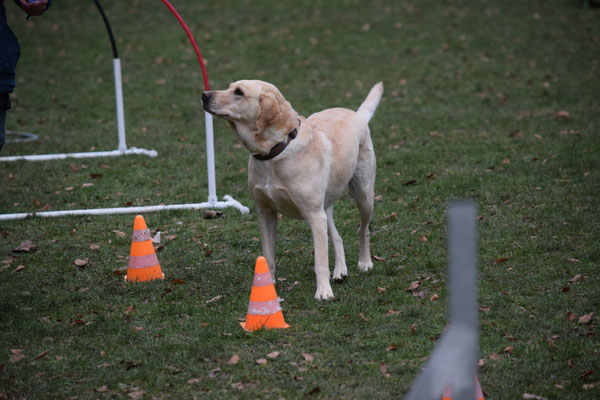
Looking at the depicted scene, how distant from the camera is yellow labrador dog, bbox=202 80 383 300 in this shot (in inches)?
211

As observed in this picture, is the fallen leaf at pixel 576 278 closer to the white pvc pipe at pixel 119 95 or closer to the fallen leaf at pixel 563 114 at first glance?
the white pvc pipe at pixel 119 95

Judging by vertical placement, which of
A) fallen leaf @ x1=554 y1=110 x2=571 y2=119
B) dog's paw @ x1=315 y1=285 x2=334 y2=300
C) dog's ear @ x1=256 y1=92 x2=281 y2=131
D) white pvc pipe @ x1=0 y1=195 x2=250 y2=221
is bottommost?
fallen leaf @ x1=554 y1=110 x2=571 y2=119

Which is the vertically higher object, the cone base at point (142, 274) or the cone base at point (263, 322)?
the cone base at point (263, 322)

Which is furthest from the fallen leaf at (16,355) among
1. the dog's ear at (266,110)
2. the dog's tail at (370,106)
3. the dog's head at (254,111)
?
the dog's tail at (370,106)

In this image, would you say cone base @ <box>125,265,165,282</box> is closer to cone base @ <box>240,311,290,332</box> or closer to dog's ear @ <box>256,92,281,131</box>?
cone base @ <box>240,311,290,332</box>

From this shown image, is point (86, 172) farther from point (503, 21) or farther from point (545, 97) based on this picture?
point (503, 21)

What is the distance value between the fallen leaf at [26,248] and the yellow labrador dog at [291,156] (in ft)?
8.52

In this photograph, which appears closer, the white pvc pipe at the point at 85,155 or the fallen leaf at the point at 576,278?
the fallen leaf at the point at 576,278

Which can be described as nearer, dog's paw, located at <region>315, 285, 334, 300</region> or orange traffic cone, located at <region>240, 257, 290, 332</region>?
orange traffic cone, located at <region>240, 257, 290, 332</region>

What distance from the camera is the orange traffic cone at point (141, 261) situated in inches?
236

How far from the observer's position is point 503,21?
1941 centimetres

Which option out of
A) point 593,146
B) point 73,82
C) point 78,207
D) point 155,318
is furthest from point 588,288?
point 73,82

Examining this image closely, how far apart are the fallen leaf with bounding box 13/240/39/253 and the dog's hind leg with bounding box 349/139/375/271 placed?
10.8 feet

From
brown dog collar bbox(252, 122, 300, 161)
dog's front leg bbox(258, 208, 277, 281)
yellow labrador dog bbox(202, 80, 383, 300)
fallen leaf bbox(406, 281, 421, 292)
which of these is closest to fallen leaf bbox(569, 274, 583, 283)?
fallen leaf bbox(406, 281, 421, 292)
